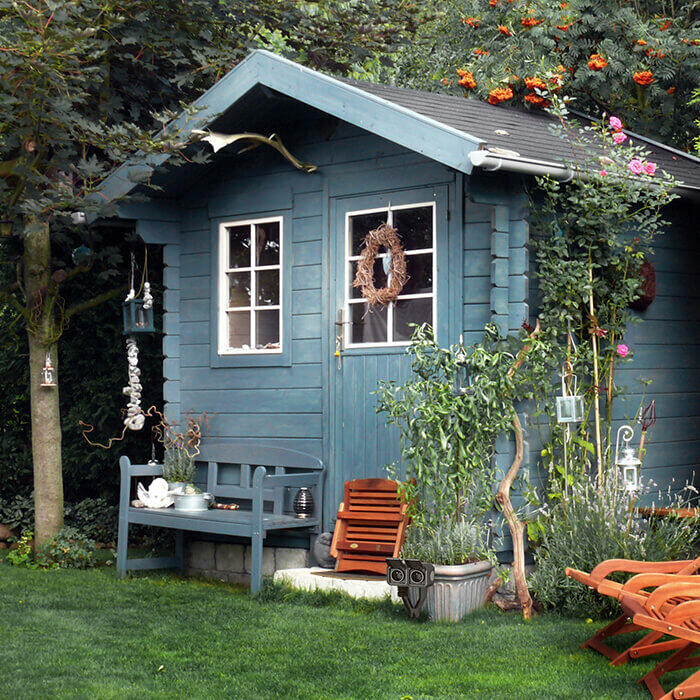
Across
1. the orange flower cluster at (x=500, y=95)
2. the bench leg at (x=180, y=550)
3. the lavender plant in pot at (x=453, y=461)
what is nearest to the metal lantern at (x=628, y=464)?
the lavender plant in pot at (x=453, y=461)

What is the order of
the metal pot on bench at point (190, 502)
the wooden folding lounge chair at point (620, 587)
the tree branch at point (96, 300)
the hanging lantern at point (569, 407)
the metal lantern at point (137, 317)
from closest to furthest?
the wooden folding lounge chair at point (620, 587), the hanging lantern at point (569, 407), the metal pot on bench at point (190, 502), the metal lantern at point (137, 317), the tree branch at point (96, 300)

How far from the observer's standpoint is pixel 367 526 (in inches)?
301

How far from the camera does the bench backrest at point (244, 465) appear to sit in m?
8.04

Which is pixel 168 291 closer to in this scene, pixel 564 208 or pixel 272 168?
pixel 272 168

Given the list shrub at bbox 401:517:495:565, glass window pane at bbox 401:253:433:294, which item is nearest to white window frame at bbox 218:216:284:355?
glass window pane at bbox 401:253:433:294

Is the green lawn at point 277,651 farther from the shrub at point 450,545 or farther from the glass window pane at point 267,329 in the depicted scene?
the glass window pane at point 267,329

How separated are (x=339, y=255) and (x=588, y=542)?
2777mm

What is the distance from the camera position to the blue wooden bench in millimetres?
7559

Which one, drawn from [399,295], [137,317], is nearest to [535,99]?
[399,295]

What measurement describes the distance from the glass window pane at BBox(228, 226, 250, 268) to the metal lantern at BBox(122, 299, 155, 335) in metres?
0.88

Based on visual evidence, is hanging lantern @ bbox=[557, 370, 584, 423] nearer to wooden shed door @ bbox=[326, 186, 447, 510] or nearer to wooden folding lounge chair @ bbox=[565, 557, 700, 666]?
wooden shed door @ bbox=[326, 186, 447, 510]

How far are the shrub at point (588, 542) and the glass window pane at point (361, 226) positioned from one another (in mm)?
2342

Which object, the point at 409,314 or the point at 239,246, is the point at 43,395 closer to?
the point at 239,246

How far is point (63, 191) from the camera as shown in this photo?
783 centimetres
